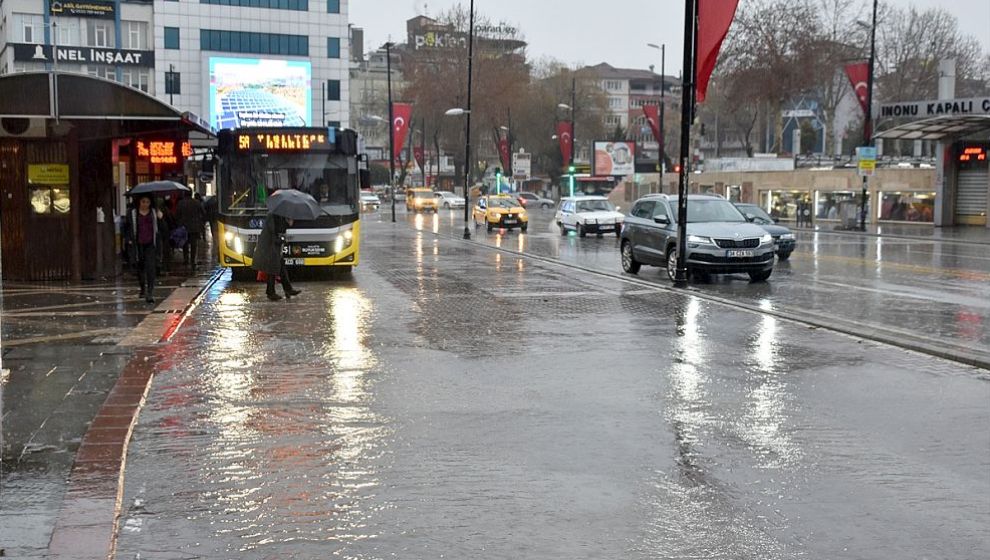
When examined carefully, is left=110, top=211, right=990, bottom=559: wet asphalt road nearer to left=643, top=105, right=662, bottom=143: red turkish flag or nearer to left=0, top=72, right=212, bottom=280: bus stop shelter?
left=0, top=72, right=212, bottom=280: bus stop shelter

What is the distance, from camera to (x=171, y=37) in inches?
3113

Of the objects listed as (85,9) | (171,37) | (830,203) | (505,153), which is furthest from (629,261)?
(85,9)

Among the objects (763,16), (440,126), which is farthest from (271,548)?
(440,126)

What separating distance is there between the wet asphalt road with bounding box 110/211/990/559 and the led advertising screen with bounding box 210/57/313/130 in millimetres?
66753

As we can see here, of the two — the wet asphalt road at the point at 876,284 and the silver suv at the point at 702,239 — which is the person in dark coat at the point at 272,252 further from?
the silver suv at the point at 702,239

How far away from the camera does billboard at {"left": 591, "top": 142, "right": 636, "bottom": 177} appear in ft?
278

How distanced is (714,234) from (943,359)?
9.15 metres

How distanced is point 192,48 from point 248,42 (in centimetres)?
426

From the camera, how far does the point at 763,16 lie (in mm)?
70062

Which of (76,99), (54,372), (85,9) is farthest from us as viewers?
(85,9)

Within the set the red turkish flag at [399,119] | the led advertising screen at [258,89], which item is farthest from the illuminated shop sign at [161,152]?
the led advertising screen at [258,89]

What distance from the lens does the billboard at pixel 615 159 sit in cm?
8469

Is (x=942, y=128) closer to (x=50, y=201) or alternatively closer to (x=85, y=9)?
(x=50, y=201)

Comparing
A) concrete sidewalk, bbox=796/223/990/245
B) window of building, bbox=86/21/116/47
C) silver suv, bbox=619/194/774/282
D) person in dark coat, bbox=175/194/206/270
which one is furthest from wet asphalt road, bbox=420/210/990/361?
window of building, bbox=86/21/116/47
